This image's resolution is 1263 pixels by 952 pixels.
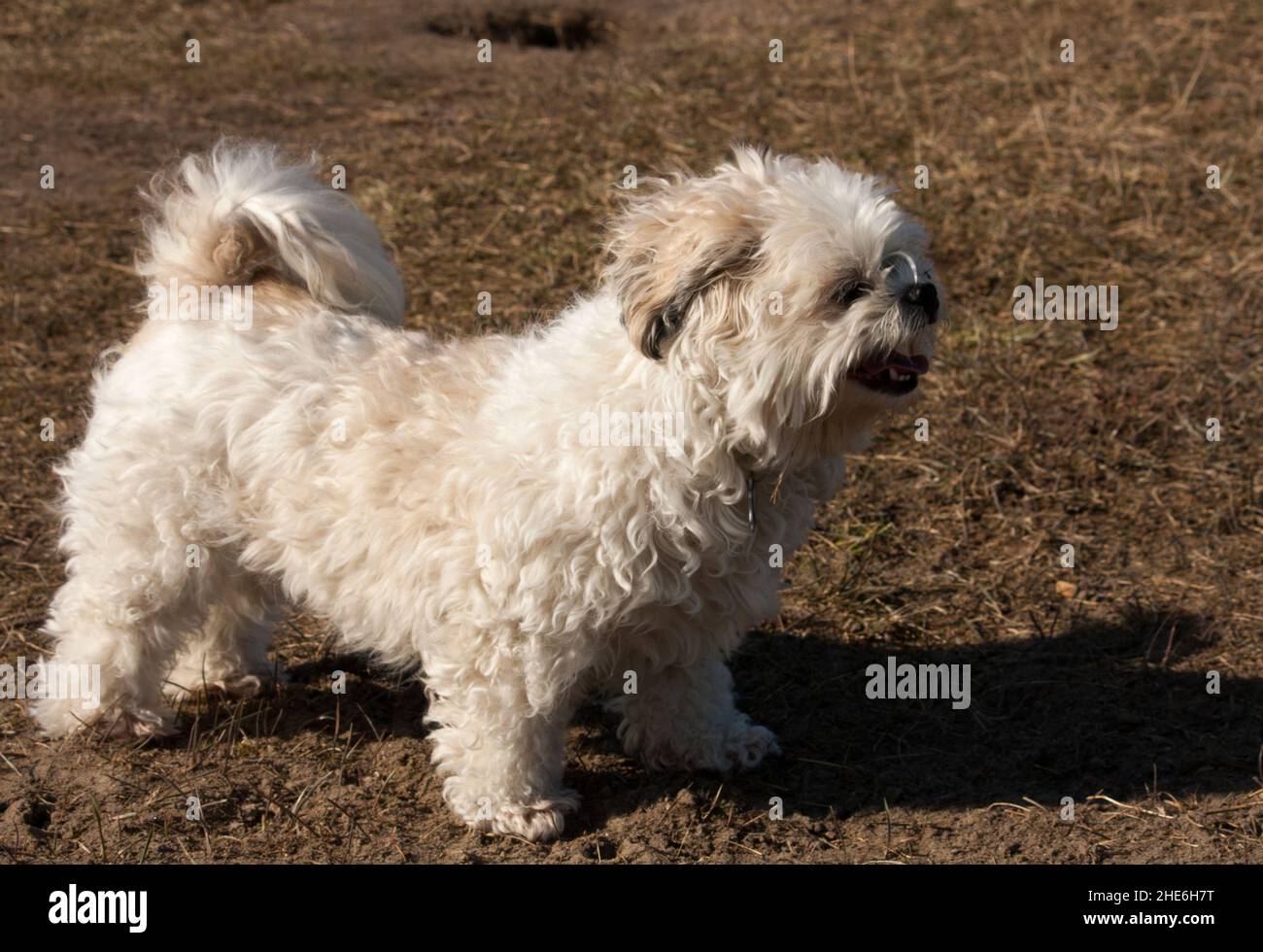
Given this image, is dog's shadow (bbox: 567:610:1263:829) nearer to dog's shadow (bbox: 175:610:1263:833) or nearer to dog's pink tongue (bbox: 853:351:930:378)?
dog's shadow (bbox: 175:610:1263:833)

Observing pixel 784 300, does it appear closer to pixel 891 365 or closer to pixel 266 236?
pixel 891 365

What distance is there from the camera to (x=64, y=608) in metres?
4.00

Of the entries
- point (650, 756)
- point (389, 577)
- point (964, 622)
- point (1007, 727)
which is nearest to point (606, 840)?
point (650, 756)

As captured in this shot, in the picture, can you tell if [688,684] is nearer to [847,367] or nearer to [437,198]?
[847,367]

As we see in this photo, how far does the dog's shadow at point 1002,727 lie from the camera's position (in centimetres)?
382

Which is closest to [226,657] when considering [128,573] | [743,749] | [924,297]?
[128,573]

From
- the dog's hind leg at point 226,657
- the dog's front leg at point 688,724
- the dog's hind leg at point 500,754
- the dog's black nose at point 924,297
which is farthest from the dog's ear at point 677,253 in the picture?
the dog's hind leg at point 226,657

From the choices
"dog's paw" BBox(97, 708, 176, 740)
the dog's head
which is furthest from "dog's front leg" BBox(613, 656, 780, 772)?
"dog's paw" BBox(97, 708, 176, 740)

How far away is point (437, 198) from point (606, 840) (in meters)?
4.66

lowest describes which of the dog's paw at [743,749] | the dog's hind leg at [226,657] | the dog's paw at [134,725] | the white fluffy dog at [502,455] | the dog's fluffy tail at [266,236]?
the dog's paw at [743,749]

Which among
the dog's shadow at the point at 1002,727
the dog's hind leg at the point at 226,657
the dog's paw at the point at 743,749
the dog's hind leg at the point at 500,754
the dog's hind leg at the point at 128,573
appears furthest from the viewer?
the dog's hind leg at the point at 226,657

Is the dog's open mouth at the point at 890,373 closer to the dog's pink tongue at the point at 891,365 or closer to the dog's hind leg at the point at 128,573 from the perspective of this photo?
the dog's pink tongue at the point at 891,365

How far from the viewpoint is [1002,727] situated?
4.11 meters

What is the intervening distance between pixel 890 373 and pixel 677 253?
58cm
